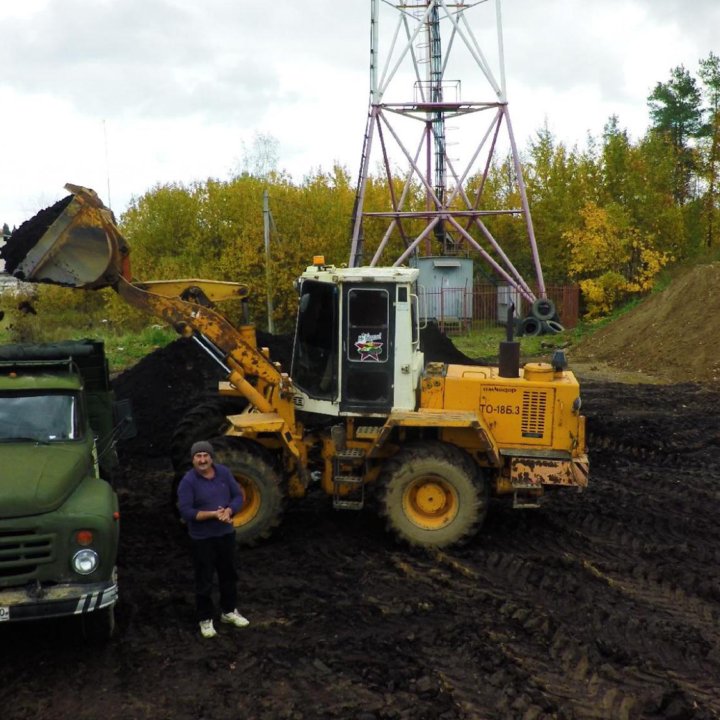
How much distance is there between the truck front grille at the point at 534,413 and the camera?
26.6ft

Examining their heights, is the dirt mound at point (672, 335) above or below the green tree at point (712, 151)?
below

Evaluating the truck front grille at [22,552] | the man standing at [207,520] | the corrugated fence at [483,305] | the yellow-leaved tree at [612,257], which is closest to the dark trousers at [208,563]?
the man standing at [207,520]

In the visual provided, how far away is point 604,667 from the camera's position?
5504 millimetres

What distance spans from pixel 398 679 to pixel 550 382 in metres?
3.85

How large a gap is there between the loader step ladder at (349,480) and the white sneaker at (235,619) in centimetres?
196

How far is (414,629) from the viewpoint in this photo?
6109 mm

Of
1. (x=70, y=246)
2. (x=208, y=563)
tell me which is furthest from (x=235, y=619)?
(x=70, y=246)

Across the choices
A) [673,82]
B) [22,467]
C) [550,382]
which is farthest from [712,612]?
[673,82]

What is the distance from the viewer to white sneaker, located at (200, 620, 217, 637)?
5.92m

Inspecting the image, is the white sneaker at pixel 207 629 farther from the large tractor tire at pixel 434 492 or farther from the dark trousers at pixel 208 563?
the large tractor tire at pixel 434 492

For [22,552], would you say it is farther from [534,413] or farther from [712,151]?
[712,151]

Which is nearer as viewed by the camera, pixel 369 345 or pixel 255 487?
pixel 255 487

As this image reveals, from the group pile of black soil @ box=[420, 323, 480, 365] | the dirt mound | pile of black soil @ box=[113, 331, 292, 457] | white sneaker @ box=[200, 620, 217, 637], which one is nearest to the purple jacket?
white sneaker @ box=[200, 620, 217, 637]

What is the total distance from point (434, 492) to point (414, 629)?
1947 millimetres
